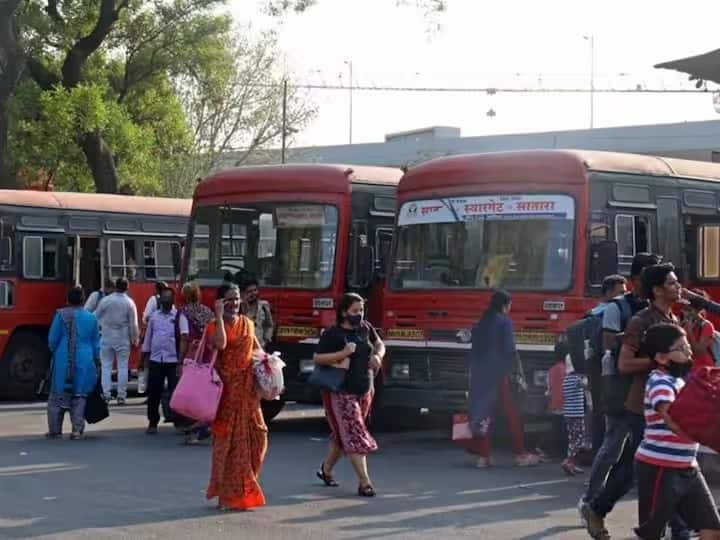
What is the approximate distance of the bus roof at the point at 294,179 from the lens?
16953 millimetres

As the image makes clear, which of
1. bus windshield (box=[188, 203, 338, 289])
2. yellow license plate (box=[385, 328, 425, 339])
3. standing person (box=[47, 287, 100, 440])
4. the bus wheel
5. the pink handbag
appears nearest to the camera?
the pink handbag

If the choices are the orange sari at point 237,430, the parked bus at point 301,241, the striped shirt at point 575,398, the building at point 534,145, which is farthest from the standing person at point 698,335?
the building at point 534,145

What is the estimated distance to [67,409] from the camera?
634 inches

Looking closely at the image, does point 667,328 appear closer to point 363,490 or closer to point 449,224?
point 363,490

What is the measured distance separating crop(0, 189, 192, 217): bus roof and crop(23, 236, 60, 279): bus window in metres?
0.54

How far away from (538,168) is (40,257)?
9.59 meters

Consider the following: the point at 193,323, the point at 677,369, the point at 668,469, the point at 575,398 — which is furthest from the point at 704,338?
the point at 193,323

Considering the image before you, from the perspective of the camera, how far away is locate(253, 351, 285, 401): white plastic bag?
37.0 feet

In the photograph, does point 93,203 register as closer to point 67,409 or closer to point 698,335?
point 67,409

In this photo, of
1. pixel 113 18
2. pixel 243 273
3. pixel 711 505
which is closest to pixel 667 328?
pixel 711 505

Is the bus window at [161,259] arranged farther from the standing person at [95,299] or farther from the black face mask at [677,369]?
the black face mask at [677,369]

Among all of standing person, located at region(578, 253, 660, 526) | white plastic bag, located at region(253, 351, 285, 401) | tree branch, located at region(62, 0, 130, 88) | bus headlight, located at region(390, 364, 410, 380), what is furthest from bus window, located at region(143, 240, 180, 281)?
standing person, located at region(578, 253, 660, 526)

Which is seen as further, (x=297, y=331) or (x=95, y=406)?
(x=297, y=331)

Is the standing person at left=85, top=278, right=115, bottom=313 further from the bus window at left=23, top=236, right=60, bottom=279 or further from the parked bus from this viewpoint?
the parked bus
